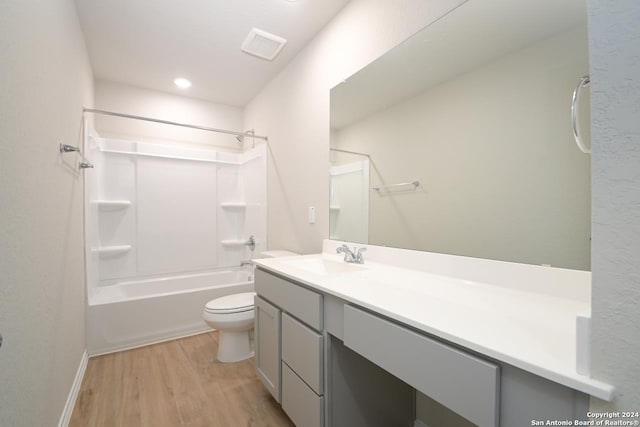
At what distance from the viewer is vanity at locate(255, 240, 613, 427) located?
583 mm

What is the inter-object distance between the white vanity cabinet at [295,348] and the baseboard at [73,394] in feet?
3.37

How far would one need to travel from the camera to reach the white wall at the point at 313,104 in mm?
1519

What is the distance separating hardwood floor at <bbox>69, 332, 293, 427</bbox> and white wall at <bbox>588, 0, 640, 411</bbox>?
1505 millimetres

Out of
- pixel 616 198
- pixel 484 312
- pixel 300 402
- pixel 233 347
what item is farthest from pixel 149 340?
pixel 616 198

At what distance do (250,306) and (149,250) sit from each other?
1674 mm

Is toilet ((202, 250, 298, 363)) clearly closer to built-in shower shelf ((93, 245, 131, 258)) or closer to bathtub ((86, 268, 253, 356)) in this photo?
bathtub ((86, 268, 253, 356))

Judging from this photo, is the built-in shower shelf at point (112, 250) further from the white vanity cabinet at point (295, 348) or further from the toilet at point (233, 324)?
the white vanity cabinet at point (295, 348)

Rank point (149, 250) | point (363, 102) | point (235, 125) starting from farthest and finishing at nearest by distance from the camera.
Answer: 1. point (235, 125)
2. point (149, 250)
3. point (363, 102)

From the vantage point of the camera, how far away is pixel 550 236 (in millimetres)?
949

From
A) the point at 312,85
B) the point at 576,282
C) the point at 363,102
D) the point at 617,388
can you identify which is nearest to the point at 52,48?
the point at 312,85

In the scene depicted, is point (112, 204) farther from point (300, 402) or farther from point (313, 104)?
point (300, 402)

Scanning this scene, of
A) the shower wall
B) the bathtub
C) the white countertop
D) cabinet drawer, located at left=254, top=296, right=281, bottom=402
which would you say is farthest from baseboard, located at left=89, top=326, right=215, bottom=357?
the white countertop

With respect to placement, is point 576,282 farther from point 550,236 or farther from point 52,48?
point 52,48

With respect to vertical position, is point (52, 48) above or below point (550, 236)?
above
